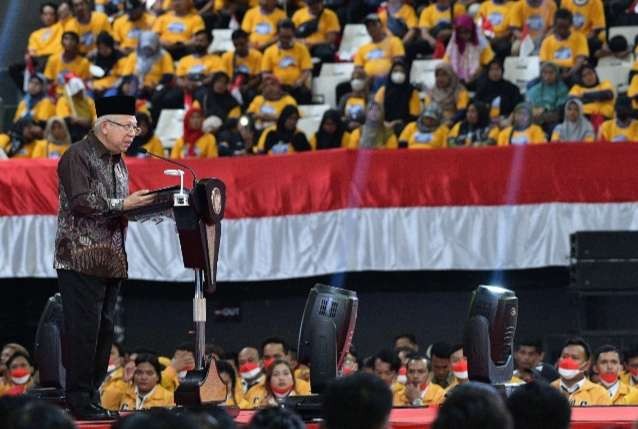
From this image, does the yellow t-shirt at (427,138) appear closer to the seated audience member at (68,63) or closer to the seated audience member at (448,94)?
the seated audience member at (448,94)

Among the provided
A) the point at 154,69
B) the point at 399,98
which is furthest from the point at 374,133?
the point at 154,69

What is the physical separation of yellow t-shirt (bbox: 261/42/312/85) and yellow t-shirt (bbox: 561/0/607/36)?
9.60ft

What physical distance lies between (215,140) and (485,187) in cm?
371

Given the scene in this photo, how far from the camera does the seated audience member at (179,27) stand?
20.4 meters

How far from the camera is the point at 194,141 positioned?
1802cm

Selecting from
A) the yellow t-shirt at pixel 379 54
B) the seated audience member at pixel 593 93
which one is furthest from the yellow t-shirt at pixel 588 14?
the yellow t-shirt at pixel 379 54

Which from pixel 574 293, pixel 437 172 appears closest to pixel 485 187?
pixel 437 172

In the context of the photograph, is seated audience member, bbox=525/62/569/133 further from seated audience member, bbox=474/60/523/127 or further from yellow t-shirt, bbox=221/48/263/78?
yellow t-shirt, bbox=221/48/263/78

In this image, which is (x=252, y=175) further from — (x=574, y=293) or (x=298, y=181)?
(x=574, y=293)

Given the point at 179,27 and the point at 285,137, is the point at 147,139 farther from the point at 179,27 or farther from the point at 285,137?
the point at 179,27

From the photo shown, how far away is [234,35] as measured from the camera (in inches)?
774

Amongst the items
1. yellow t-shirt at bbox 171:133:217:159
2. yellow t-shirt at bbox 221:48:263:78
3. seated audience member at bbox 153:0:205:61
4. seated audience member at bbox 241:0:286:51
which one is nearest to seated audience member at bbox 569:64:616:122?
yellow t-shirt at bbox 171:133:217:159

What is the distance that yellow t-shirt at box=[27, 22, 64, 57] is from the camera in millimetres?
20922

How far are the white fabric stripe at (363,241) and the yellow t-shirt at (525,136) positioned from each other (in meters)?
1.53
